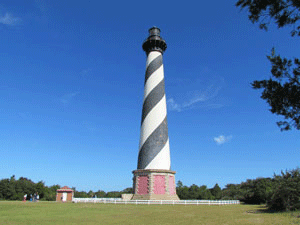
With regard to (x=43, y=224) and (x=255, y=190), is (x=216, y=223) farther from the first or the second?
(x=255, y=190)

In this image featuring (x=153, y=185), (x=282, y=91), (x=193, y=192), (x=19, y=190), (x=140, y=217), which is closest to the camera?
(x=282, y=91)

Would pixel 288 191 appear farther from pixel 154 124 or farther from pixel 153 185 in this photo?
pixel 154 124

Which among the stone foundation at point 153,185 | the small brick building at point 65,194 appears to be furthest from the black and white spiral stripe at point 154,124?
the small brick building at point 65,194

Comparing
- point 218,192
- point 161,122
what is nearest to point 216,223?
point 161,122

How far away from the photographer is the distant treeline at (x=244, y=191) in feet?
43.9

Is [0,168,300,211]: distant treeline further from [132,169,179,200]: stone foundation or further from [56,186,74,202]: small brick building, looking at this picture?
[132,169,179,200]: stone foundation

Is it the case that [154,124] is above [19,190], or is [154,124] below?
above

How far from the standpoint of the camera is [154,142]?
2644 centimetres

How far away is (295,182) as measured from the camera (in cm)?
1316

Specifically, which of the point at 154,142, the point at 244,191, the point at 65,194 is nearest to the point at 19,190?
the point at 65,194

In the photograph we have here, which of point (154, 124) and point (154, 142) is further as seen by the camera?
point (154, 124)

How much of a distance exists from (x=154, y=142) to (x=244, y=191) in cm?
1756

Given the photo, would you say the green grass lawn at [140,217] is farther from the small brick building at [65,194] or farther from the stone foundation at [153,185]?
the small brick building at [65,194]

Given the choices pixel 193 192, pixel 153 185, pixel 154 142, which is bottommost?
pixel 193 192
